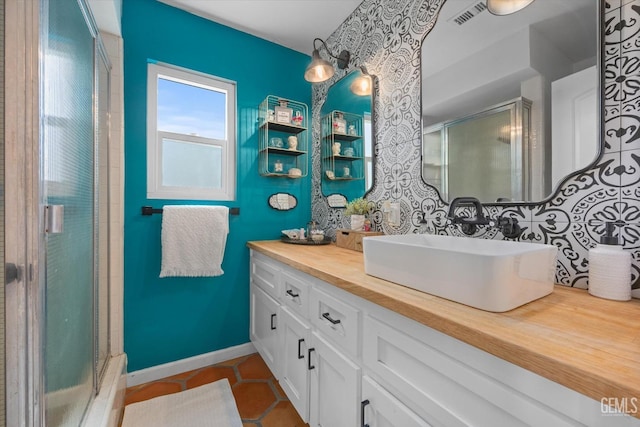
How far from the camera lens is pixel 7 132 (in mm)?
639

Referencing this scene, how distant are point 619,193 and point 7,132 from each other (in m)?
1.64

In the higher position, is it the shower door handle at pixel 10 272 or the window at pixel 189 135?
the window at pixel 189 135

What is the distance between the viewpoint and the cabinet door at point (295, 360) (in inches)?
47.8

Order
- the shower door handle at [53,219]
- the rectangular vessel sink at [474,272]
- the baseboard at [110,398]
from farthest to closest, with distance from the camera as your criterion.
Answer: the baseboard at [110,398] < the shower door handle at [53,219] < the rectangular vessel sink at [474,272]

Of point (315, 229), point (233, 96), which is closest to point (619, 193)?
point (315, 229)

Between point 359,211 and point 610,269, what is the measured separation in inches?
43.5

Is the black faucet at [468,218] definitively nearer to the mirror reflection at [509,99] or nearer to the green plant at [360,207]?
the mirror reflection at [509,99]

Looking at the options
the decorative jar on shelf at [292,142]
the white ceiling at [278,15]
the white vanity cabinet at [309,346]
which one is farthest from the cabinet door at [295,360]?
the white ceiling at [278,15]

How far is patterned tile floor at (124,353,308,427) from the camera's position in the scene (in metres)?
1.40

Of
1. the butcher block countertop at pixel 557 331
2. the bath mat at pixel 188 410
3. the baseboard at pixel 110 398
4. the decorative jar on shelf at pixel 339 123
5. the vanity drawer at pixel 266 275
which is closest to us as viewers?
the butcher block countertop at pixel 557 331

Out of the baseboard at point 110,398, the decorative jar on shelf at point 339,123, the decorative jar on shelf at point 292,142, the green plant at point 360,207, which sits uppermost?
the decorative jar on shelf at point 339,123

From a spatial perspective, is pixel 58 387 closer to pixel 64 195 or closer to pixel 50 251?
pixel 50 251

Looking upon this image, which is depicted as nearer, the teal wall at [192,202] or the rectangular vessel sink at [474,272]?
the rectangular vessel sink at [474,272]

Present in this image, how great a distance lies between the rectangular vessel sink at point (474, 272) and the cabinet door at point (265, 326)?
879 millimetres
